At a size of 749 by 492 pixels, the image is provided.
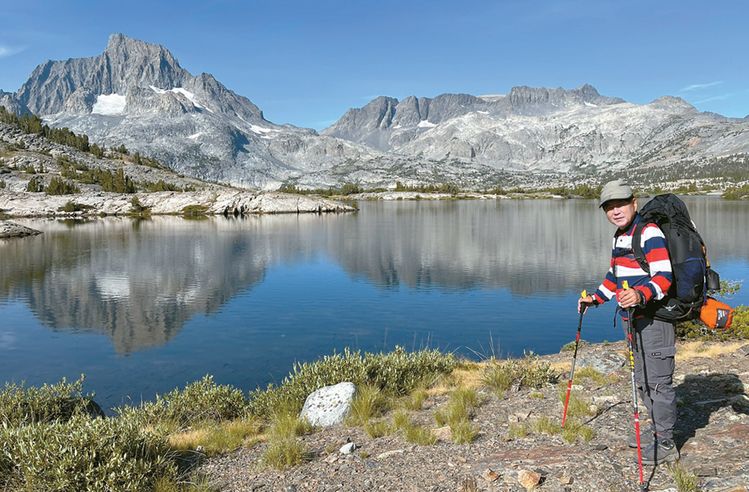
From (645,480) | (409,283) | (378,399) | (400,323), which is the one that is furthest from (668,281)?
(409,283)

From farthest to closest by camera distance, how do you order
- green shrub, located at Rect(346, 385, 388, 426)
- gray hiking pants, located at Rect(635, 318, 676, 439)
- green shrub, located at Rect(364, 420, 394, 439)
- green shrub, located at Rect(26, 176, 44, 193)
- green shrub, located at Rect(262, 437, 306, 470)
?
green shrub, located at Rect(26, 176, 44, 193) → green shrub, located at Rect(346, 385, 388, 426) → green shrub, located at Rect(364, 420, 394, 439) → green shrub, located at Rect(262, 437, 306, 470) → gray hiking pants, located at Rect(635, 318, 676, 439)

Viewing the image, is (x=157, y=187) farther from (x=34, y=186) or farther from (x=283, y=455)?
(x=283, y=455)

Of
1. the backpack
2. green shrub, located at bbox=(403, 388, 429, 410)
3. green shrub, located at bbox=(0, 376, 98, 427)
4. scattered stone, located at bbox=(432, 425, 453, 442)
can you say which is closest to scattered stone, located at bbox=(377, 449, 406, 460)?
scattered stone, located at bbox=(432, 425, 453, 442)

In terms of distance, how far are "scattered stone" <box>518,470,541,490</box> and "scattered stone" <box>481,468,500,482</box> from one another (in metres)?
0.35

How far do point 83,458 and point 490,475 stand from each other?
6.07 meters

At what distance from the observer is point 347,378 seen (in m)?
13.5

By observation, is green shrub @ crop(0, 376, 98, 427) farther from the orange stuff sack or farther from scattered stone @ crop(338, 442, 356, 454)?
the orange stuff sack

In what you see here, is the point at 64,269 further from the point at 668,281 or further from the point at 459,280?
the point at 668,281

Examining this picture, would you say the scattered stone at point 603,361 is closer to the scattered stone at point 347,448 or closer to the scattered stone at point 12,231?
the scattered stone at point 347,448

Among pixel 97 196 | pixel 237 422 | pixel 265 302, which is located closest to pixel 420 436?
pixel 237 422

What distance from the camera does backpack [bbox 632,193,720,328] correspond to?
713 cm

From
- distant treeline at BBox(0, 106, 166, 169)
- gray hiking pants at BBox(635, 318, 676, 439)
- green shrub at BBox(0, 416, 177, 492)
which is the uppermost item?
distant treeline at BBox(0, 106, 166, 169)

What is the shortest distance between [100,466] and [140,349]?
1727 cm

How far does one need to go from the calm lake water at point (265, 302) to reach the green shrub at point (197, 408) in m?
5.63
